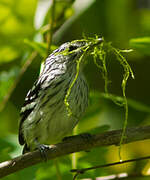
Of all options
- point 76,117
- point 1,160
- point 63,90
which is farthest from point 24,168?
point 63,90

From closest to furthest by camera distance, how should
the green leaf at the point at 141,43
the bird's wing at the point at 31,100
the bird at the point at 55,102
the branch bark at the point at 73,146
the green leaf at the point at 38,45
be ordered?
the branch bark at the point at 73,146, the green leaf at the point at 141,43, the green leaf at the point at 38,45, the bird at the point at 55,102, the bird's wing at the point at 31,100

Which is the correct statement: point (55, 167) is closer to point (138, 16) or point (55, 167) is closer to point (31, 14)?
point (31, 14)

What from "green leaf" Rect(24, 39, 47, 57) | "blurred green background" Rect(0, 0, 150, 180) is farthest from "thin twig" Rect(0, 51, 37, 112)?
"green leaf" Rect(24, 39, 47, 57)

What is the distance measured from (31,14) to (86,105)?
47.3 inches

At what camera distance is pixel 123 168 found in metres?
5.00

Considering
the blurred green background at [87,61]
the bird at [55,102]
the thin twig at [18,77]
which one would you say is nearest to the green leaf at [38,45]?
the blurred green background at [87,61]

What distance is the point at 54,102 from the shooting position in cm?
424

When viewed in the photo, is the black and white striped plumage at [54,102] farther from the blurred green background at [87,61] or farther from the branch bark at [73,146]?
the branch bark at [73,146]

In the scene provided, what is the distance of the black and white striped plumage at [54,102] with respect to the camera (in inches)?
168

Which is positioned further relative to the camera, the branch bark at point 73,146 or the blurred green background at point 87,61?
the blurred green background at point 87,61

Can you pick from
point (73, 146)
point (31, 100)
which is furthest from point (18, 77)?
point (73, 146)

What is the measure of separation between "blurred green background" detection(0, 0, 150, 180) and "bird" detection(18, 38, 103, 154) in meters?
0.17

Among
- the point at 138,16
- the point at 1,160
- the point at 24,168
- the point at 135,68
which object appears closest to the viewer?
the point at 24,168

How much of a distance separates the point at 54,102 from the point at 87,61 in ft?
2.93
